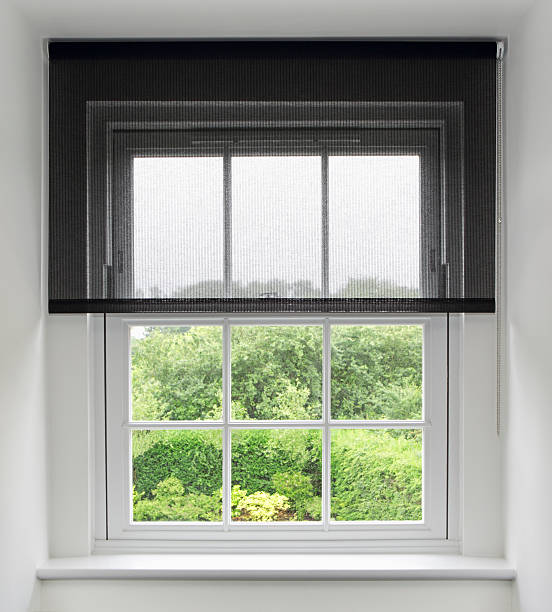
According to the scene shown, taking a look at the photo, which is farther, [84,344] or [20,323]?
[84,344]

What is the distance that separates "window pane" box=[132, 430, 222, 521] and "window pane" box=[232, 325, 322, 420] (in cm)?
17

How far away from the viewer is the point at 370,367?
80.2 inches

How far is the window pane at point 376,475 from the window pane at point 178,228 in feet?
2.21

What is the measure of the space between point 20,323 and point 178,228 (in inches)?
21.4

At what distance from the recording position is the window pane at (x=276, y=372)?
80.1 inches

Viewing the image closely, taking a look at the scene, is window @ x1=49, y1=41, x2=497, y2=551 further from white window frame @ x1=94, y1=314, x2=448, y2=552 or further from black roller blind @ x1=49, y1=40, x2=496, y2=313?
white window frame @ x1=94, y1=314, x2=448, y2=552

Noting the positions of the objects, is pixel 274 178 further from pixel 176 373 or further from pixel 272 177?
pixel 176 373

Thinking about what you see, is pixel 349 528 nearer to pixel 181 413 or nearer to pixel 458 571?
pixel 458 571

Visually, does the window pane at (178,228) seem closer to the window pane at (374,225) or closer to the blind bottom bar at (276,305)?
the blind bottom bar at (276,305)

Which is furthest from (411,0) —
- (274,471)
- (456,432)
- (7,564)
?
(7,564)

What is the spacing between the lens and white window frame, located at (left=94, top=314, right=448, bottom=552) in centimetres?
202

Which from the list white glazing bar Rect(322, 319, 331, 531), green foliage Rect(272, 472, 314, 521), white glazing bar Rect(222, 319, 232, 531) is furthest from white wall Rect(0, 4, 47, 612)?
white glazing bar Rect(322, 319, 331, 531)

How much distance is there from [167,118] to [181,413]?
0.95 meters

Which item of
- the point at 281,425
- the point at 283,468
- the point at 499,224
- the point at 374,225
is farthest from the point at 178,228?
the point at 499,224
